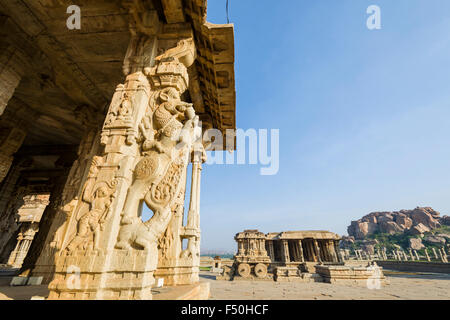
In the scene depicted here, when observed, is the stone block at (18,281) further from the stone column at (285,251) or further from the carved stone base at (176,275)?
the stone column at (285,251)

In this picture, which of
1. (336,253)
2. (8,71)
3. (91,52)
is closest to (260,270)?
(336,253)

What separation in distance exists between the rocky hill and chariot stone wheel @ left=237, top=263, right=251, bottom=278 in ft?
163

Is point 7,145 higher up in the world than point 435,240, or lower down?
higher up

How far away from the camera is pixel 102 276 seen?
2.42 m

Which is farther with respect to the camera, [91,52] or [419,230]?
[419,230]

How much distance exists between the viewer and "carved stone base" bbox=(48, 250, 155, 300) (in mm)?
2361

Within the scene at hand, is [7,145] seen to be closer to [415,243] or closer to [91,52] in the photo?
[91,52]

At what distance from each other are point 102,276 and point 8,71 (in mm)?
6344

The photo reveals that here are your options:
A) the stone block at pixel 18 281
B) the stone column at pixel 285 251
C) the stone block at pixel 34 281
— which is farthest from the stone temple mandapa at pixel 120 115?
the stone column at pixel 285 251

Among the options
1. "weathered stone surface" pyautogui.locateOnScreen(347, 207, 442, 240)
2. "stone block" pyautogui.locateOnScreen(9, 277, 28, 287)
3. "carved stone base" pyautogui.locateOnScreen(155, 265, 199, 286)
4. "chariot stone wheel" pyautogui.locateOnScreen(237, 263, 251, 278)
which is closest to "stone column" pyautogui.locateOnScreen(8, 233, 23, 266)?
"stone block" pyautogui.locateOnScreen(9, 277, 28, 287)

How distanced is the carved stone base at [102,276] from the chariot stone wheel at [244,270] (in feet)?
53.4
